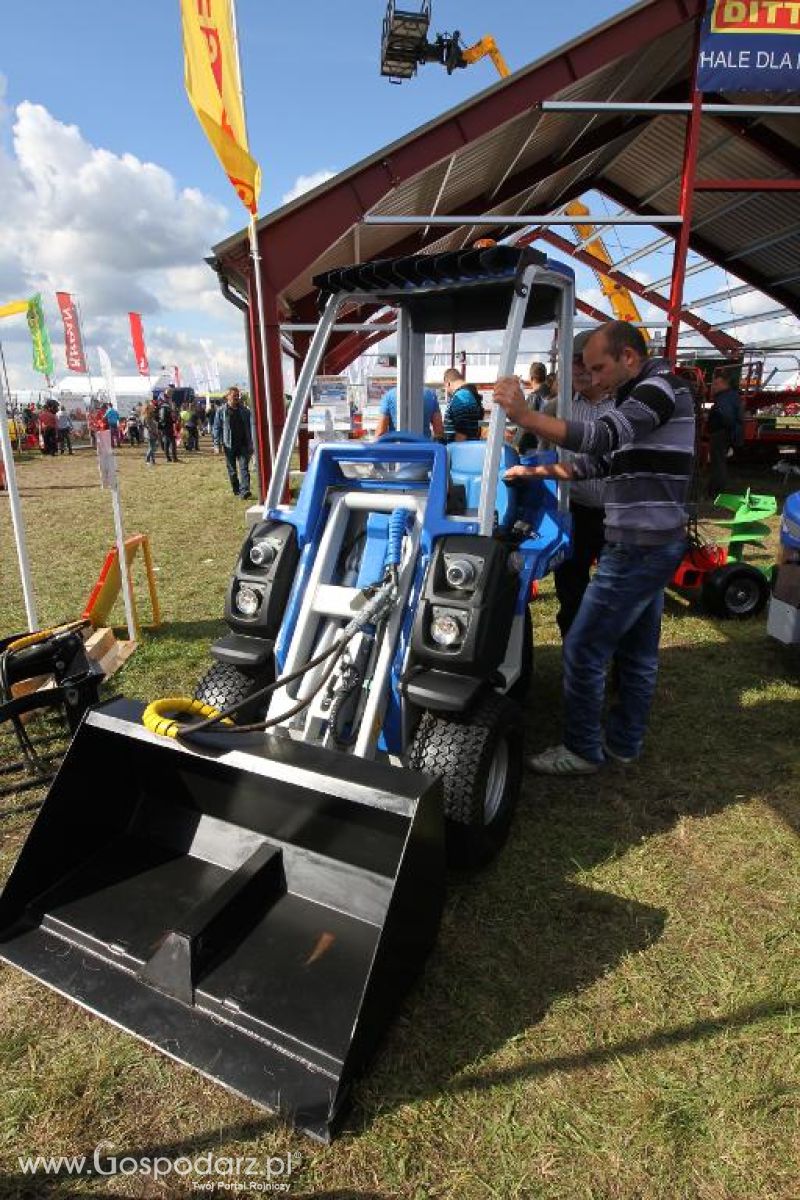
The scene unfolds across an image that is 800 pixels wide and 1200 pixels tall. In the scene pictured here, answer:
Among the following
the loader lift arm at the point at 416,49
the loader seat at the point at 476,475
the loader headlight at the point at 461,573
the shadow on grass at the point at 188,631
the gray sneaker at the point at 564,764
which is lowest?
the gray sneaker at the point at 564,764

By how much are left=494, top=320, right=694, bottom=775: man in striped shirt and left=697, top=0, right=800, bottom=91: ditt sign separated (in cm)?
693

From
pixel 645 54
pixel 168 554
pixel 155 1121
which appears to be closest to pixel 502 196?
pixel 645 54

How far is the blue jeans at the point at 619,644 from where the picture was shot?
299 cm

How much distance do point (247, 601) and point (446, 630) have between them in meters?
0.93

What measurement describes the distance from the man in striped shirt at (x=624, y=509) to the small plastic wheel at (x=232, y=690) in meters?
1.40

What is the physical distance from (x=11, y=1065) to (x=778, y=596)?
14.3 ft

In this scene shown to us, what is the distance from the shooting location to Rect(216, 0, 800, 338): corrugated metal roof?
7633mm

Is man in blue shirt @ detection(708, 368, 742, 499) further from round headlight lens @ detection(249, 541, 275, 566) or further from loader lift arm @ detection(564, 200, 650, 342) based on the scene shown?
round headlight lens @ detection(249, 541, 275, 566)

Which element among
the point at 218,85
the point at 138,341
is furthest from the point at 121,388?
the point at 218,85

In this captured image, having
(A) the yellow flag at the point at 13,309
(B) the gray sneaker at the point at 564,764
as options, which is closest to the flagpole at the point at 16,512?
(A) the yellow flag at the point at 13,309

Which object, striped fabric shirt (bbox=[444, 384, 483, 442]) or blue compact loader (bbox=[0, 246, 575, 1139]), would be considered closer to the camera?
blue compact loader (bbox=[0, 246, 575, 1139])

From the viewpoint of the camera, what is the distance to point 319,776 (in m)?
2.02

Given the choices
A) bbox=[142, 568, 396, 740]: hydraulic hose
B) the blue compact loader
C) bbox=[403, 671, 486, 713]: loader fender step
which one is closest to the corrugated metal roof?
the blue compact loader

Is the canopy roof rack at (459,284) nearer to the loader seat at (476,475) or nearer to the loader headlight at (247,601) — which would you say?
Answer: the loader seat at (476,475)
